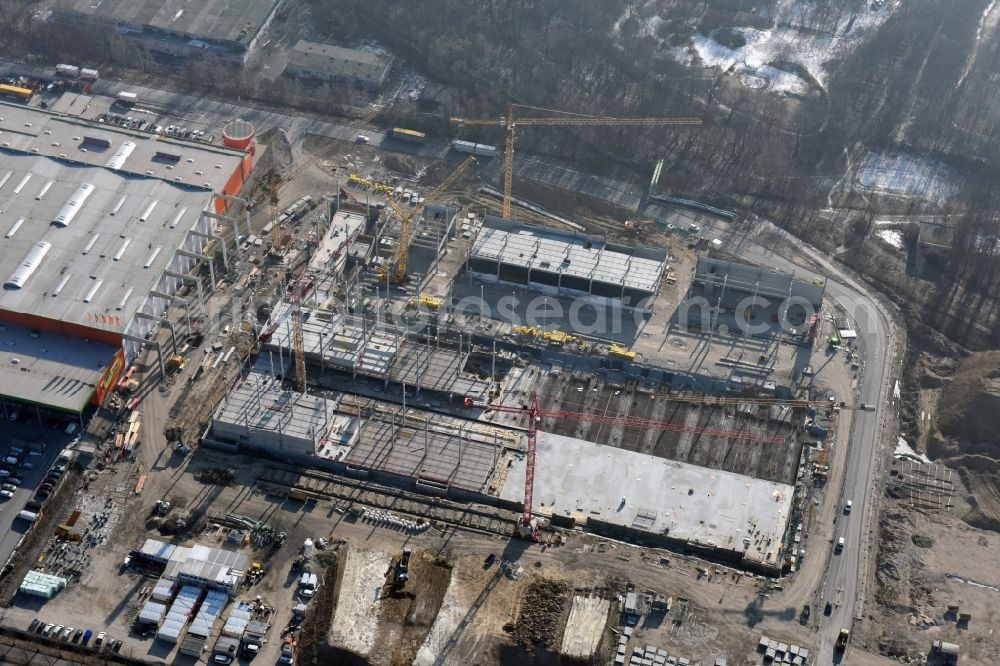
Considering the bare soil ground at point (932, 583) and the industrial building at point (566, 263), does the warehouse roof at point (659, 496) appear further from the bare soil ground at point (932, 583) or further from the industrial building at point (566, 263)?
the industrial building at point (566, 263)

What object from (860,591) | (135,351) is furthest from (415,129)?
(860,591)

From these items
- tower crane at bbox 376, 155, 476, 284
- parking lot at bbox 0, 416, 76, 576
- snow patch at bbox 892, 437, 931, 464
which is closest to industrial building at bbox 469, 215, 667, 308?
tower crane at bbox 376, 155, 476, 284

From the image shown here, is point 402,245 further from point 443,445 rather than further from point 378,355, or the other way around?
point 443,445

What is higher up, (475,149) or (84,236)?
(475,149)

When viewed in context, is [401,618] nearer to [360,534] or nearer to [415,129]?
[360,534]

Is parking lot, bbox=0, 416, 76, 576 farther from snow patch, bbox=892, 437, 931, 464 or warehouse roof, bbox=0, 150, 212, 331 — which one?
snow patch, bbox=892, 437, 931, 464

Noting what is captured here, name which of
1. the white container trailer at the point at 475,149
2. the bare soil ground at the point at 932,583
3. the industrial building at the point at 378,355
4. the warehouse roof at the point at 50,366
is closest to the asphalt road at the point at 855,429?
the bare soil ground at the point at 932,583

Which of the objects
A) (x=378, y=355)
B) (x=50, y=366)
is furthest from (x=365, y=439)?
(x=50, y=366)
